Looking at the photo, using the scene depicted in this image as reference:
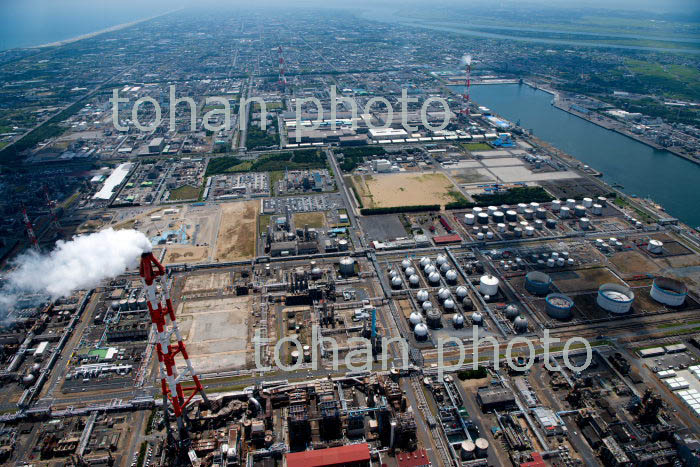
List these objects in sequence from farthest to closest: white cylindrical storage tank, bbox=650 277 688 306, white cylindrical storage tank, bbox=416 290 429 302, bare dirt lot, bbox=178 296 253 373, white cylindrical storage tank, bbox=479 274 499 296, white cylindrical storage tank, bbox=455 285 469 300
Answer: white cylindrical storage tank, bbox=455 285 469 300, white cylindrical storage tank, bbox=479 274 499 296, white cylindrical storage tank, bbox=416 290 429 302, white cylindrical storage tank, bbox=650 277 688 306, bare dirt lot, bbox=178 296 253 373

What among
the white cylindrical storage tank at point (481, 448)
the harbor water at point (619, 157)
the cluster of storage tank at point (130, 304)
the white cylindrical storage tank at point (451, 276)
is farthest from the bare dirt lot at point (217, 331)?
the harbor water at point (619, 157)

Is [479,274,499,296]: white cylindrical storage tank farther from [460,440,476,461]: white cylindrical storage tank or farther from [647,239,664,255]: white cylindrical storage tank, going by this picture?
[647,239,664,255]: white cylindrical storage tank

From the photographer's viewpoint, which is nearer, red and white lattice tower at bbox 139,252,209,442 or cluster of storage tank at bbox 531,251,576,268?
red and white lattice tower at bbox 139,252,209,442

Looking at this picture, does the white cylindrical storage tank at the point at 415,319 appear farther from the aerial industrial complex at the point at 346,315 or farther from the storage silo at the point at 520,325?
the storage silo at the point at 520,325

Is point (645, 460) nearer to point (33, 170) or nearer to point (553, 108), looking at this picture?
point (33, 170)

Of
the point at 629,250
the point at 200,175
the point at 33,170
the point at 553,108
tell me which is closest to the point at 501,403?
the point at 629,250

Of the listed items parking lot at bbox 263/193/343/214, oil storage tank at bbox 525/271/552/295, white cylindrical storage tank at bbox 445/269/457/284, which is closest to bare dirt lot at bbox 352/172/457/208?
parking lot at bbox 263/193/343/214

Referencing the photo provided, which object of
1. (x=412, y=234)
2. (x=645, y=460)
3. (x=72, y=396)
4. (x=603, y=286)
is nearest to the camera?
(x=645, y=460)
